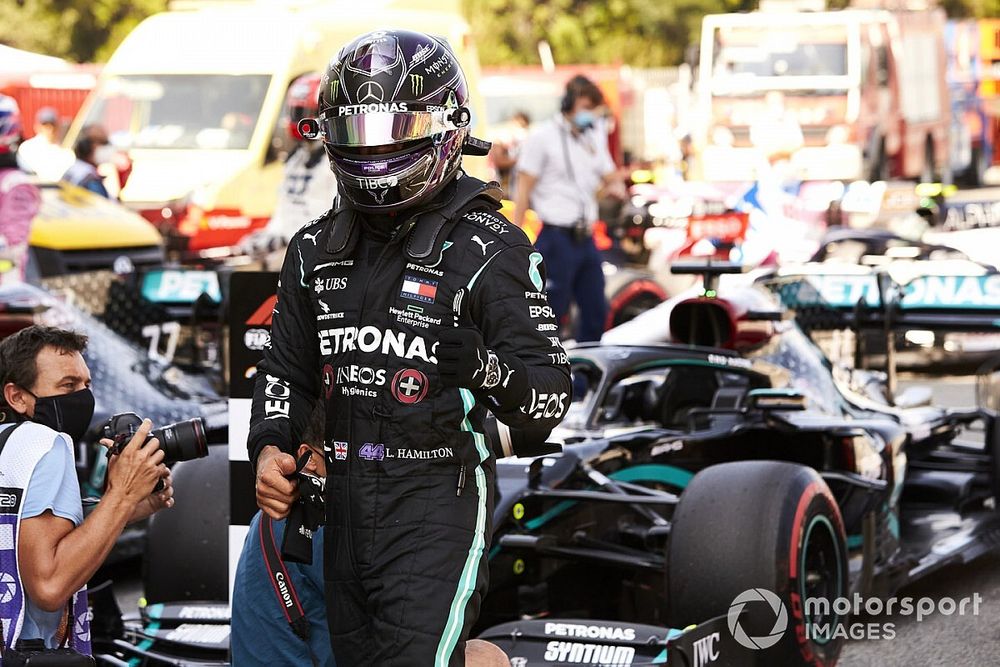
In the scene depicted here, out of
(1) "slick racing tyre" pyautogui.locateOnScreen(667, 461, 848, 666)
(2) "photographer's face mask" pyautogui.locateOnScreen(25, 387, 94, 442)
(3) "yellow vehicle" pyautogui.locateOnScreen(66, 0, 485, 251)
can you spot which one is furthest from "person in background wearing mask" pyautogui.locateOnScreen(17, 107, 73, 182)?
(2) "photographer's face mask" pyautogui.locateOnScreen(25, 387, 94, 442)

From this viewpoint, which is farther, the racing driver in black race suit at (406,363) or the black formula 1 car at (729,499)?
the black formula 1 car at (729,499)

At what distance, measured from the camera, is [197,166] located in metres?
15.0

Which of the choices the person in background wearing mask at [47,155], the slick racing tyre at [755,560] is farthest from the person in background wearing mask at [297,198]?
the person in background wearing mask at [47,155]

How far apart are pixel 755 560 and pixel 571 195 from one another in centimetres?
531

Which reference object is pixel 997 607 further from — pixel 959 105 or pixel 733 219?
pixel 959 105

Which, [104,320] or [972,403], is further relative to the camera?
[972,403]

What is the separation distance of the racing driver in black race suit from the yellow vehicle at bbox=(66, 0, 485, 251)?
11.1 m

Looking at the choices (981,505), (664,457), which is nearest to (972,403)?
(981,505)

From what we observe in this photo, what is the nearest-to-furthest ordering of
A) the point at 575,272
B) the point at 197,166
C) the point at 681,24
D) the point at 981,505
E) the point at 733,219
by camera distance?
the point at 981,505, the point at 575,272, the point at 733,219, the point at 197,166, the point at 681,24

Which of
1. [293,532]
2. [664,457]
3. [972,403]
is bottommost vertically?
[972,403]

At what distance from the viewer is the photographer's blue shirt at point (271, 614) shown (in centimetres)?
324

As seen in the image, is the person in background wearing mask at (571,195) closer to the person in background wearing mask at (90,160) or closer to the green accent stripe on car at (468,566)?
the person in background wearing mask at (90,160)

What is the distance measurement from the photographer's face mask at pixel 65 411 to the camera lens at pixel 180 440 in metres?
0.19

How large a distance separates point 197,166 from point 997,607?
33.6 feet
